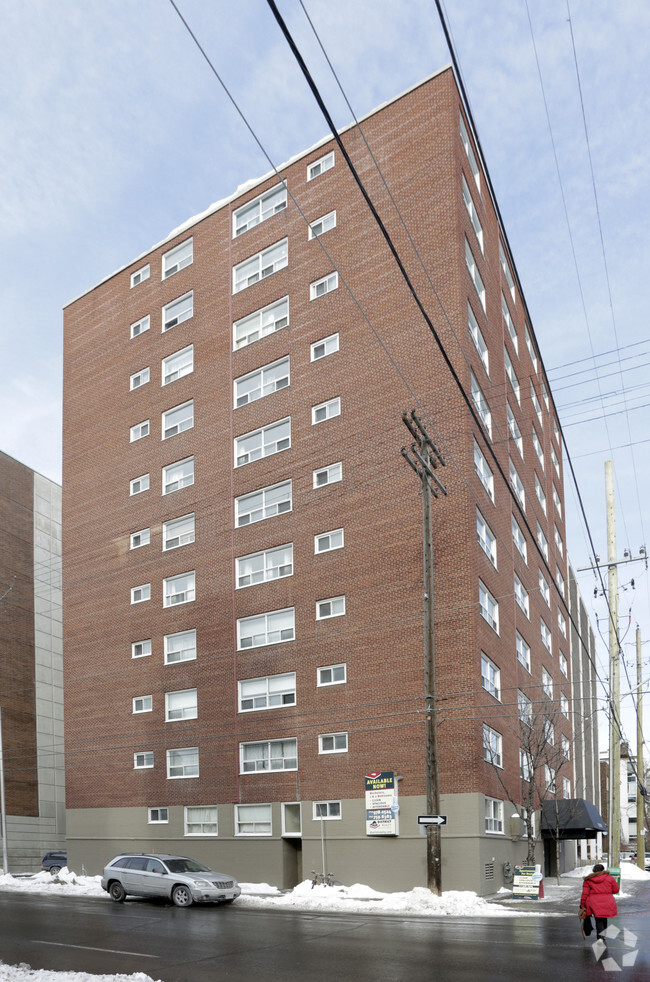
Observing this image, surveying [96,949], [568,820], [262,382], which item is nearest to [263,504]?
[262,382]

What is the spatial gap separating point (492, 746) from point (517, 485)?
1560 centimetres

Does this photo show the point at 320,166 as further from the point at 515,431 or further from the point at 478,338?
the point at 515,431

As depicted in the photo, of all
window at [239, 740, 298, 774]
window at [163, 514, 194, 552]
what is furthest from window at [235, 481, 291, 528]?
window at [239, 740, 298, 774]

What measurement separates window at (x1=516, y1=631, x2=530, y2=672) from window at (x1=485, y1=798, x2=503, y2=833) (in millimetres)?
8441

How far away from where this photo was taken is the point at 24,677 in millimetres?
64812

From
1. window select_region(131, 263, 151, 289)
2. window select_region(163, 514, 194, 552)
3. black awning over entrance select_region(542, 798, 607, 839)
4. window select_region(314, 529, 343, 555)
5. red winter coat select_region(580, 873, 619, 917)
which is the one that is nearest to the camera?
red winter coat select_region(580, 873, 619, 917)

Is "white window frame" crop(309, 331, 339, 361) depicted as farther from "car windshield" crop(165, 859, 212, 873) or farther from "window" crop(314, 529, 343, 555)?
"car windshield" crop(165, 859, 212, 873)

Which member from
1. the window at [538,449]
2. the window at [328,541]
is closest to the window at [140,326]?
the window at [328,541]

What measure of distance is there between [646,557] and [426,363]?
11.9 metres

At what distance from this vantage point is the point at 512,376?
1981 inches

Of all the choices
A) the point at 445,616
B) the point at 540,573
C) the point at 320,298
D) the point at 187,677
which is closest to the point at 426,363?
the point at 320,298

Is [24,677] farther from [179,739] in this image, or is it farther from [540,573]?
[540,573]

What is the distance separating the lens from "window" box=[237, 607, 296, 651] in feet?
127

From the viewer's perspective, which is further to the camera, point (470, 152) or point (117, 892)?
point (470, 152)
